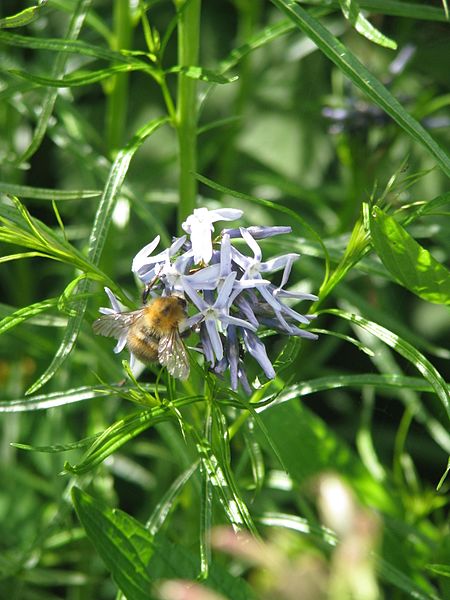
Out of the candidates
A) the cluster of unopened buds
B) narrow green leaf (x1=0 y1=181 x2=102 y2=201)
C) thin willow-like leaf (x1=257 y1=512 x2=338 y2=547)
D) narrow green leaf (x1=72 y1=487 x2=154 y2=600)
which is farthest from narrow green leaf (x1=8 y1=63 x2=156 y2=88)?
thin willow-like leaf (x1=257 y1=512 x2=338 y2=547)

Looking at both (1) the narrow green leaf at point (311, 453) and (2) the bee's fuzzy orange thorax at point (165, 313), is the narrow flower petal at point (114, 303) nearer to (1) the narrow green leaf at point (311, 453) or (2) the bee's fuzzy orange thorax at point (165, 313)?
(2) the bee's fuzzy orange thorax at point (165, 313)

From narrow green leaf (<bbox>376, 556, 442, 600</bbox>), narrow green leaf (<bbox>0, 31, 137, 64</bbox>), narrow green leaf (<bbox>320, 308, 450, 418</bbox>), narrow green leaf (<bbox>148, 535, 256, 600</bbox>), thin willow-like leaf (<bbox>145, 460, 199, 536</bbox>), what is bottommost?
narrow green leaf (<bbox>376, 556, 442, 600</bbox>)

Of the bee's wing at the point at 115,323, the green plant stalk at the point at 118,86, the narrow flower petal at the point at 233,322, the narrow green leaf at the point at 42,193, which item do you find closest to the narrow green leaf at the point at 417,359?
the narrow flower petal at the point at 233,322

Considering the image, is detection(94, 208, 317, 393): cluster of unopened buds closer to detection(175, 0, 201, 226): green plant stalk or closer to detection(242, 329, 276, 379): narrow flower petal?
detection(242, 329, 276, 379): narrow flower petal

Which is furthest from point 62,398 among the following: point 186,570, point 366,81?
point 366,81

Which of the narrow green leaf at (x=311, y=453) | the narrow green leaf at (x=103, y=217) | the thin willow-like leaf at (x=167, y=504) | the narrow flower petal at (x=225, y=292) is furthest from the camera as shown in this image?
the narrow green leaf at (x=311, y=453)

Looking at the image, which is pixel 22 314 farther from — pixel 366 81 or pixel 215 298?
pixel 366 81
